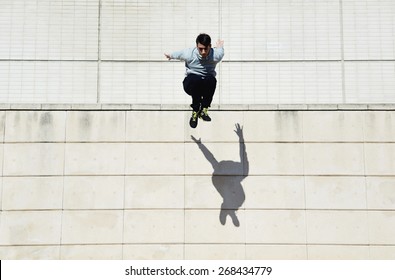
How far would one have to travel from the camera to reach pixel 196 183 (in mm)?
10430

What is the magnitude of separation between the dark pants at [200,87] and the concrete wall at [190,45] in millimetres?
1652

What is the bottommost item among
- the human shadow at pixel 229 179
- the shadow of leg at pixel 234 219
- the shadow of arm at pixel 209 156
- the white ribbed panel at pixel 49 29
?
the shadow of leg at pixel 234 219

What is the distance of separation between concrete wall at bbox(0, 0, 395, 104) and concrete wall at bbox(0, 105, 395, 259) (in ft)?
2.47

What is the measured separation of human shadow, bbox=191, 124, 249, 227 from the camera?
1035 cm

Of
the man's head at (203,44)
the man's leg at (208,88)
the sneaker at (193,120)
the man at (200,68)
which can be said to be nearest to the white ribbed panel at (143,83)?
the sneaker at (193,120)

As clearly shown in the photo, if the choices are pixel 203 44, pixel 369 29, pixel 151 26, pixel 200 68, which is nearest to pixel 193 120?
pixel 200 68

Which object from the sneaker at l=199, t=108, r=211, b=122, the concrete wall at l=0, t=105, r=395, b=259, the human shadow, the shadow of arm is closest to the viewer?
the sneaker at l=199, t=108, r=211, b=122

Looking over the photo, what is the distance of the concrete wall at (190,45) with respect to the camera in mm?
11250

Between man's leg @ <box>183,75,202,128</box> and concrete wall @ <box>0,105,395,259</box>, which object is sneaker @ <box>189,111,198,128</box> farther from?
concrete wall @ <box>0,105,395,259</box>

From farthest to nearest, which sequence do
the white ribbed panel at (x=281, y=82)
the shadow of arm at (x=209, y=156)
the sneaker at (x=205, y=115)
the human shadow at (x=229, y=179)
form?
the white ribbed panel at (x=281, y=82) → the shadow of arm at (x=209, y=156) → the human shadow at (x=229, y=179) → the sneaker at (x=205, y=115)

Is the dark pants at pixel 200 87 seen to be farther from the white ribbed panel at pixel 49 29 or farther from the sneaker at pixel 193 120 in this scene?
the white ribbed panel at pixel 49 29

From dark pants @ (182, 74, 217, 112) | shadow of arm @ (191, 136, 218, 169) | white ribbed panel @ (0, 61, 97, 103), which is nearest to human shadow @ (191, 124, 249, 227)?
shadow of arm @ (191, 136, 218, 169)

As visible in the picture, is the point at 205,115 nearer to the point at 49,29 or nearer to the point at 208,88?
the point at 208,88

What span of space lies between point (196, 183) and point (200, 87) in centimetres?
214
